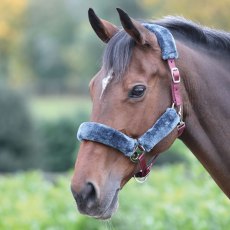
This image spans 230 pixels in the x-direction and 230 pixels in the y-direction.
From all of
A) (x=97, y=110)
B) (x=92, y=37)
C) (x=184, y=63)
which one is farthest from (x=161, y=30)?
(x=92, y=37)

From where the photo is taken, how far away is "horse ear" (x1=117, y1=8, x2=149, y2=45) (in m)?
3.06

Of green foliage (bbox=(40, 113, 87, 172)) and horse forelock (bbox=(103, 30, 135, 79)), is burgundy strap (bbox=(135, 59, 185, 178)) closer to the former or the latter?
horse forelock (bbox=(103, 30, 135, 79))

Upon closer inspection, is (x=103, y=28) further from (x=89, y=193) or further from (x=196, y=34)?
(x=89, y=193)

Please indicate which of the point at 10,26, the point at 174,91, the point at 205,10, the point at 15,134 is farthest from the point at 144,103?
the point at 10,26

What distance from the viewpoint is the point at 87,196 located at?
117 inches

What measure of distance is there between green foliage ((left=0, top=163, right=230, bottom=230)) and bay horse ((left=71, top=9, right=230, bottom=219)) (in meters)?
2.32

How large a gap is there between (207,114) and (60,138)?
15.8 meters

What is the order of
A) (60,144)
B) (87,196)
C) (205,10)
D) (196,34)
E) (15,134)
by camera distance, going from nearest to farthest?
(87,196) → (196,34) → (15,134) → (60,144) → (205,10)

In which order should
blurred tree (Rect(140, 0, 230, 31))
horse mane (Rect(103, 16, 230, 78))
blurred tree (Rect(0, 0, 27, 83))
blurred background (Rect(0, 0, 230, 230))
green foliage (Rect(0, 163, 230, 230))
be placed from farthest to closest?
blurred tree (Rect(0, 0, 27, 83)), blurred tree (Rect(140, 0, 230, 31)), blurred background (Rect(0, 0, 230, 230)), green foliage (Rect(0, 163, 230, 230)), horse mane (Rect(103, 16, 230, 78))

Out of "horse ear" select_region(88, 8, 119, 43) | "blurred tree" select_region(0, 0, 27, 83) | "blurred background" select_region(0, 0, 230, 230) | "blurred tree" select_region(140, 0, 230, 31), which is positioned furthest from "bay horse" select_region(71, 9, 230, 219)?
"blurred tree" select_region(0, 0, 27, 83)

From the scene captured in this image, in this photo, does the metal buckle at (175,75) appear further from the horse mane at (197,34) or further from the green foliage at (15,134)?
the green foliage at (15,134)

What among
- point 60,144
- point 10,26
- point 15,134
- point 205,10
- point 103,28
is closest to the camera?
point 103,28

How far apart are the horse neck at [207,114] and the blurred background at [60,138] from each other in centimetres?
58

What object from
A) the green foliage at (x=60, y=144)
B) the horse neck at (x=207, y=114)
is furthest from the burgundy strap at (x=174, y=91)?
the green foliage at (x=60, y=144)
